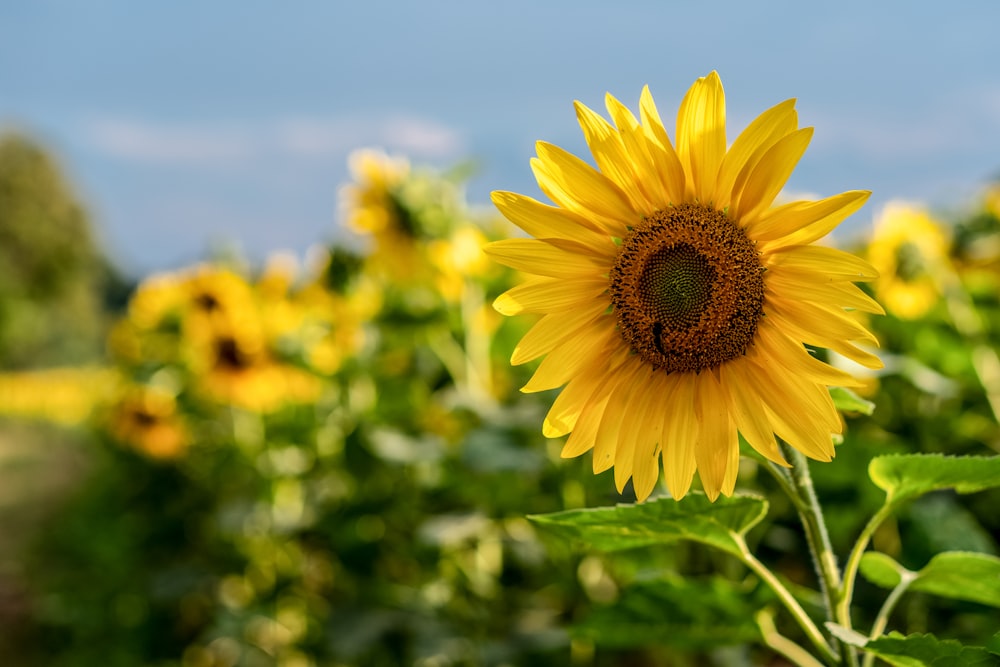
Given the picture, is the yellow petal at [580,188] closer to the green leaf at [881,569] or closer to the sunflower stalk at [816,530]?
the sunflower stalk at [816,530]

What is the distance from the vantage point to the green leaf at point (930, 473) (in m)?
0.70

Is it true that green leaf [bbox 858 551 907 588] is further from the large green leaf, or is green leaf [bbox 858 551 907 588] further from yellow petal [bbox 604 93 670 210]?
yellow petal [bbox 604 93 670 210]

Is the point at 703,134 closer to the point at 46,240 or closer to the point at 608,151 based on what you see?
the point at 608,151

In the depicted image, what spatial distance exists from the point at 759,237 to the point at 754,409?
0.45ft

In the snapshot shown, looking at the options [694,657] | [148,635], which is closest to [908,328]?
[694,657]

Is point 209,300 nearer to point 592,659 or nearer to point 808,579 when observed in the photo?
point 592,659

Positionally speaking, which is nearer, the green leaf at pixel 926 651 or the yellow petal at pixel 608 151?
the green leaf at pixel 926 651

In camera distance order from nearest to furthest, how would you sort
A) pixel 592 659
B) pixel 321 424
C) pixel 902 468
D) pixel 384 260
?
pixel 902 468
pixel 592 659
pixel 384 260
pixel 321 424

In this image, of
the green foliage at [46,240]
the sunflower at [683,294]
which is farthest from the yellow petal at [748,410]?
the green foliage at [46,240]

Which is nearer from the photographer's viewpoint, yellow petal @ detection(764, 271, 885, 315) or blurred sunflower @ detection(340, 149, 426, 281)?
yellow petal @ detection(764, 271, 885, 315)

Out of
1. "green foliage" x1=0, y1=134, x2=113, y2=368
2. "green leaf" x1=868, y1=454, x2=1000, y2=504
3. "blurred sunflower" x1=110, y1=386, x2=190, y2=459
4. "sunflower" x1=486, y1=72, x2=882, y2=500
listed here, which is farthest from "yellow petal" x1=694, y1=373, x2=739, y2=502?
"green foliage" x1=0, y1=134, x2=113, y2=368

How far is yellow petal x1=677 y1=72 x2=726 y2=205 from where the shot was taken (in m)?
0.74

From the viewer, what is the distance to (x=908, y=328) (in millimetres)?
2107

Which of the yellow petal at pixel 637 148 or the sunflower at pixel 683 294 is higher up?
the yellow petal at pixel 637 148
